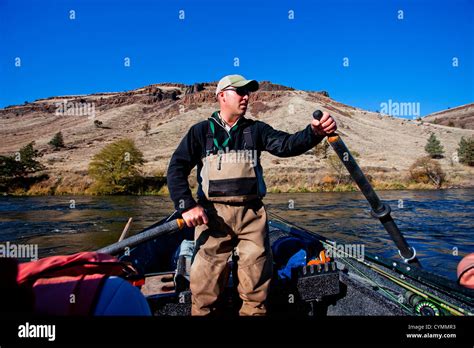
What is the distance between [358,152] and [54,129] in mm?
88288

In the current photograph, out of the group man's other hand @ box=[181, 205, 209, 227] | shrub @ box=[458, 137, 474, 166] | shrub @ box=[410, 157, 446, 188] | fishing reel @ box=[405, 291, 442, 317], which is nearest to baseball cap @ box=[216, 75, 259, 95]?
man's other hand @ box=[181, 205, 209, 227]

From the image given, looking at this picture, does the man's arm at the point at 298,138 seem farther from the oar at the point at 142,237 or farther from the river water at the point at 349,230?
the river water at the point at 349,230

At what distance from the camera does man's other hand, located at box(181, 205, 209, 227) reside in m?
2.41

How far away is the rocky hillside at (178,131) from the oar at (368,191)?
30.5 m

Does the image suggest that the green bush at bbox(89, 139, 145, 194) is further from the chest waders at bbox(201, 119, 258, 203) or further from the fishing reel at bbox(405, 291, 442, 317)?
the fishing reel at bbox(405, 291, 442, 317)

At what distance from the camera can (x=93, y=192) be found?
3506 cm

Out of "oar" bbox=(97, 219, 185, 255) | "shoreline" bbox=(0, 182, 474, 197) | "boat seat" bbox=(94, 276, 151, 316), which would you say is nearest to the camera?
"boat seat" bbox=(94, 276, 151, 316)

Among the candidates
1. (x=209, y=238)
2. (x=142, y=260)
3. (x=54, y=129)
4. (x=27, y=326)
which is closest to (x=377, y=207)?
(x=209, y=238)

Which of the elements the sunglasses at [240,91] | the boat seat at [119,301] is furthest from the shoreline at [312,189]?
the boat seat at [119,301]

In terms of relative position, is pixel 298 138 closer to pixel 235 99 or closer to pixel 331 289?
pixel 235 99

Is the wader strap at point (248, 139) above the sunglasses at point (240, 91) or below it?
below

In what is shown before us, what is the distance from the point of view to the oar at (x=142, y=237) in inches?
90.2

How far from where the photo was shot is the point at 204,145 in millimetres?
2678

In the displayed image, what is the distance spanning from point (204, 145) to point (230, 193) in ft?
1.60
